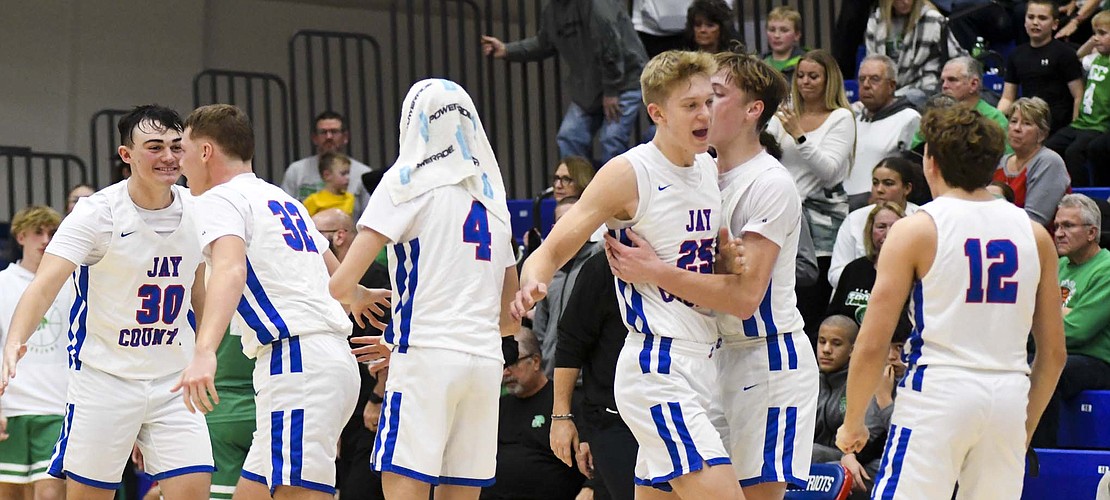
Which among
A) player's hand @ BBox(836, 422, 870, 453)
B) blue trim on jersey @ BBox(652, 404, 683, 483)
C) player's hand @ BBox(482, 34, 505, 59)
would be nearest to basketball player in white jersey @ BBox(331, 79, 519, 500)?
blue trim on jersey @ BBox(652, 404, 683, 483)

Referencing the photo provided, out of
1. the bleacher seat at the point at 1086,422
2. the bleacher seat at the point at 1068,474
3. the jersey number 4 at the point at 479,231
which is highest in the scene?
the jersey number 4 at the point at 479,231

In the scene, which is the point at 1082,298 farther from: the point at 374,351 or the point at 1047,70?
the point at 374,351

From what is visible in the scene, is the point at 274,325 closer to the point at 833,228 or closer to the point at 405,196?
the point at 405,196

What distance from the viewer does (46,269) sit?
5.17m

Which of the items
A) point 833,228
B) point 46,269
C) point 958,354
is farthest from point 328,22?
point 958,354

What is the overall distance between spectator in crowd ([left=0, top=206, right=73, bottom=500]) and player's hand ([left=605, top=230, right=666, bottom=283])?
4.08m

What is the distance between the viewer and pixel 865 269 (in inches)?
292

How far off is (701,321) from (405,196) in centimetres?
102

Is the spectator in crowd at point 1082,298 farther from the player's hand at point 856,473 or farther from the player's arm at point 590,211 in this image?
the player's arm at point 590,211

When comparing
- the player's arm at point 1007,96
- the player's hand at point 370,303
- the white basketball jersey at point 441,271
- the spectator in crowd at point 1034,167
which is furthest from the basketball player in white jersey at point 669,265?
the player's arm at point 1007,96

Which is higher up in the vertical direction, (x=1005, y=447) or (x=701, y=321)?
(x=701, y=321)

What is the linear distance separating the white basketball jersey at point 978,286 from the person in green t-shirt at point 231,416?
377 cm

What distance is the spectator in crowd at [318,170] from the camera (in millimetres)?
10017

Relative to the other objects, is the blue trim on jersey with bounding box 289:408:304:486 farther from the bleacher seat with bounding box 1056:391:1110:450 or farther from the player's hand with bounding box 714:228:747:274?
the bleacher seat with bounding box 1056:391:1110:450
